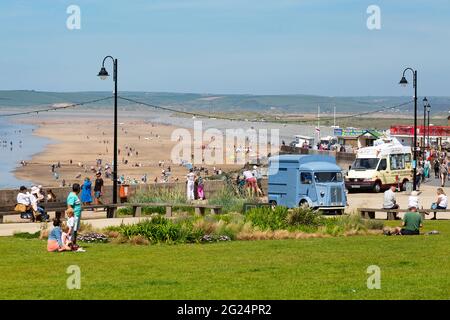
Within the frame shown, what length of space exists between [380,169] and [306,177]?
13.8 metres

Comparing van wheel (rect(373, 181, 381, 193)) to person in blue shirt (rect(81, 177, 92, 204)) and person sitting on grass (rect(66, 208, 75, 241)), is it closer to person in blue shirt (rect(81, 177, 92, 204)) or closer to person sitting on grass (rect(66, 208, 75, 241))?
person in blue shirt (rect(81, 177, 92, 204))

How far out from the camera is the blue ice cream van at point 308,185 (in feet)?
110

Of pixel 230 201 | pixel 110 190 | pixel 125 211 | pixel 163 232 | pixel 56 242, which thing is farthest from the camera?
pixel 110 190

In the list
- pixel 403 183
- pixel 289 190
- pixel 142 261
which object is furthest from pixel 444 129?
pixel 142 261

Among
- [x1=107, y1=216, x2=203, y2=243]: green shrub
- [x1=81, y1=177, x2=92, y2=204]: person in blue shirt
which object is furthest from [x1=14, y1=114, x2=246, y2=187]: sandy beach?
[x1=107, y1=216, x2=203, y2=243]: green shrub

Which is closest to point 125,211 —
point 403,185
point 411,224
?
point 411,224

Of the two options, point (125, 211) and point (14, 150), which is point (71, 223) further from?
point (14, 150)

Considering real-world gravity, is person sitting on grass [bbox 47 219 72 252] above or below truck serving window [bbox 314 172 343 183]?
below

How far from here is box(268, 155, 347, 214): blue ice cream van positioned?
110 ft

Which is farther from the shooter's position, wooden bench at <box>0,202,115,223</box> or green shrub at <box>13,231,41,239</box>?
wooden bench at <box>0,202,115,223</box>

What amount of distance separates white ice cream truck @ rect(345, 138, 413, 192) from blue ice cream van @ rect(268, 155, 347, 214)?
12150mm

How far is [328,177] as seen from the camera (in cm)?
3403

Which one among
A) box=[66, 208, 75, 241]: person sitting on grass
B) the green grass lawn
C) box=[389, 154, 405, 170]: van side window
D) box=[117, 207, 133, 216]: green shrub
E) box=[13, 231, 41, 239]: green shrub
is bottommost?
box=[117, 207, 133, 216]: green shrub

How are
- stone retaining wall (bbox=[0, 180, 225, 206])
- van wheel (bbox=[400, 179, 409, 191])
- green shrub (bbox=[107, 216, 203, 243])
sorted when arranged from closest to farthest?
1. green shrub (bbox=[107, 216, 203, 243])
2. stone retaining wall (bbox=[0, 180, 225, 206])
3. van wheel (bbox=[400, 179, 409, 191])
